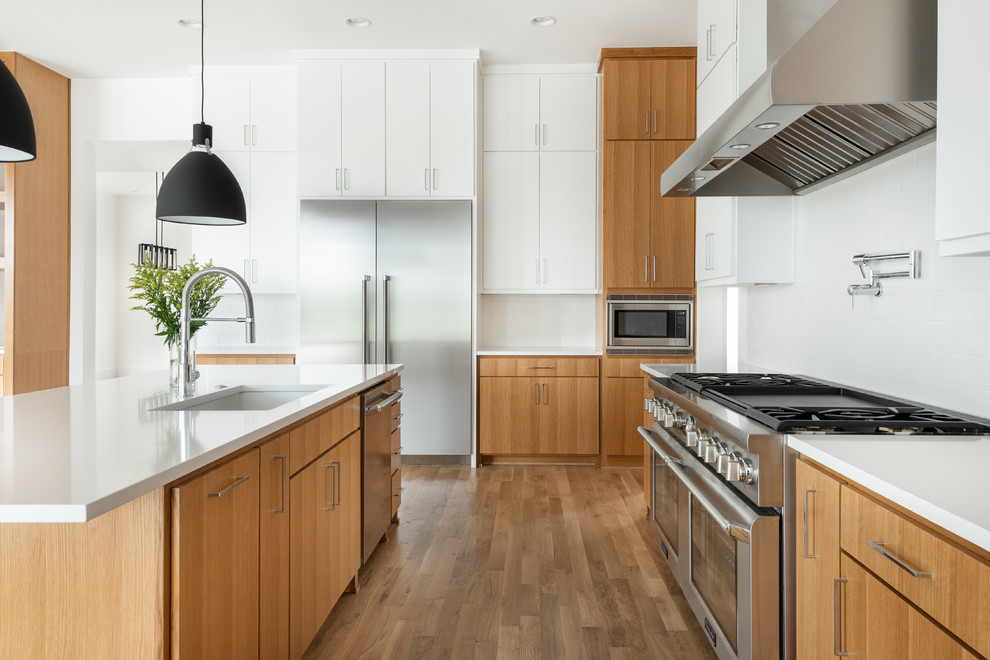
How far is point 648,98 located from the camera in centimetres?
461

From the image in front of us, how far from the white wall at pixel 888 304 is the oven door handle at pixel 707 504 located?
2.42 feet

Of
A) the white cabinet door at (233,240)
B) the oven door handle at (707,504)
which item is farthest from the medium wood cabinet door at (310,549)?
the white cabinet door at (233,240)

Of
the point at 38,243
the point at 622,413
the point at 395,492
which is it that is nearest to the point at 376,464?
the point at 395,492

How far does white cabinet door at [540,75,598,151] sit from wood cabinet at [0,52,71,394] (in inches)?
148

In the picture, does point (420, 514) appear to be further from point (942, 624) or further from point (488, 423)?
point (942, 624)

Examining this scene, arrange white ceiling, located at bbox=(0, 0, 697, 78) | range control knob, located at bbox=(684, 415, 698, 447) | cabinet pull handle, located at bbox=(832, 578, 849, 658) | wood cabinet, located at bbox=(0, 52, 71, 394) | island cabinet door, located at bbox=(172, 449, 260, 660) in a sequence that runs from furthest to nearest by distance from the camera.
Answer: wood cabinet, located at bbox=(0, 52, 71, 394), white ceiling, located at bbox=(0, 0, 697, 78), range control knob, located at bbox=(684, 415, 698, 447), cabinet pull handle, located at bbox=(832, 578, 849, 658), island cabinet door, located at bbox=(172, 449, 260, 660)

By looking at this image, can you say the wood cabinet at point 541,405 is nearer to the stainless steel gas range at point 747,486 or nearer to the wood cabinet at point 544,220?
the wood cabinet at point 544,220

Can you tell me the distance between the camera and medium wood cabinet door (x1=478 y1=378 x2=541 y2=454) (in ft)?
15.3

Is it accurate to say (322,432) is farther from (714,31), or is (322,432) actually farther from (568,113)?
(568,113)

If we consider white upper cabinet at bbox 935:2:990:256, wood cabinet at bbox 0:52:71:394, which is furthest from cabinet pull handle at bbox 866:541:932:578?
wood cabinet at bbox 0:52:71:394

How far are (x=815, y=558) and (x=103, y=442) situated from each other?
162cm

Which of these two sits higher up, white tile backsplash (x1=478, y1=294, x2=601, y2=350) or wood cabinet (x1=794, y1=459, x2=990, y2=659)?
white tile backsplash (x1=478, y1=294, x2=601, y2=350)

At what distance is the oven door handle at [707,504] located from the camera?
1653mm

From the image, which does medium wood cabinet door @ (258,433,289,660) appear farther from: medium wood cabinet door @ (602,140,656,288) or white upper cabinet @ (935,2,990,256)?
medium wood cabinet door @ (602,140,656,288)
